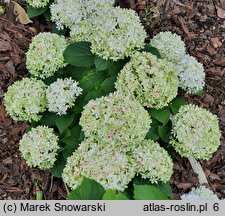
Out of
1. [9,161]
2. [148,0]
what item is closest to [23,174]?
[9,161]

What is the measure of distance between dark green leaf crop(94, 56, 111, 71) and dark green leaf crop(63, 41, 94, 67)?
10 centimetres

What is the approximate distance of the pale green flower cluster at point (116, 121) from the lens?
300 cm

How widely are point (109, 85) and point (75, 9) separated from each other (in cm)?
67

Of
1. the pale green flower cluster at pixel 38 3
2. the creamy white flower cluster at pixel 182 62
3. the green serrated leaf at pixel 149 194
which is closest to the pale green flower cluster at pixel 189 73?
the creamy white flower cluster at pixel 182 62

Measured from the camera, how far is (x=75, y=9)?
12.2ft

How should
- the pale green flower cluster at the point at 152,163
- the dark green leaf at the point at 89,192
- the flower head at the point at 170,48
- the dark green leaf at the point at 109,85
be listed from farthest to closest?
the flower head at the point at 170,48 → the dark green leaf at the point at 109,85 → the pale green flower cluster at the point at 152,163 → the dark green leaf at the point at 89,192

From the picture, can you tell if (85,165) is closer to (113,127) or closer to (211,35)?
(113,127)

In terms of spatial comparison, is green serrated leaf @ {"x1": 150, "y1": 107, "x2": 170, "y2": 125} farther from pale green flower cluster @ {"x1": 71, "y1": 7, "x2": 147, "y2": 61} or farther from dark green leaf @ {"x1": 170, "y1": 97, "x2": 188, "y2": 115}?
pale green flower cluster @ {"x1": 71, "y1": 7, "x2": 147, "y2": 61}

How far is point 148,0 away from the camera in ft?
14.6

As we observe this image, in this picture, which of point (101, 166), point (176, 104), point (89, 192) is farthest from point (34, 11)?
point (89, 192)

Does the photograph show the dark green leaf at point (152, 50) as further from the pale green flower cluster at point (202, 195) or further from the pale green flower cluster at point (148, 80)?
the pale green flower cluster at point (202, 195)

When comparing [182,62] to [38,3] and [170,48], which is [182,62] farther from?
[38,3]

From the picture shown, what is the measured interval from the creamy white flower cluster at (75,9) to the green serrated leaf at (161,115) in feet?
2.79

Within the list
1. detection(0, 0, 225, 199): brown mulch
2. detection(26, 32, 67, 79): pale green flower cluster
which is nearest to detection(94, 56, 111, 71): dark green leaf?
detection(26, 32, 67, 79): pale green flower cluster
